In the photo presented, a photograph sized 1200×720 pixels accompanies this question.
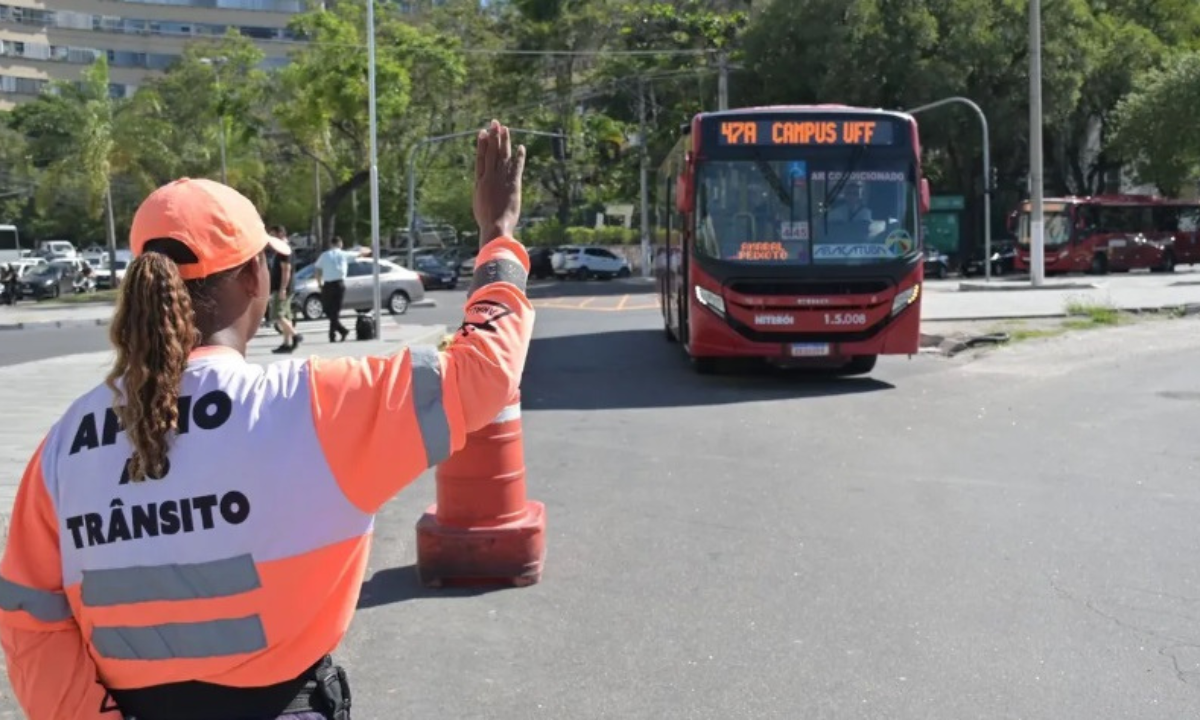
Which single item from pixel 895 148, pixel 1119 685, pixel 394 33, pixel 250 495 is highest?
pixel 394 33

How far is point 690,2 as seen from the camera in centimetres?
6138

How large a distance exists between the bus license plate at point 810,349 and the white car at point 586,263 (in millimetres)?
42576

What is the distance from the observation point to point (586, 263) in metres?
58.1

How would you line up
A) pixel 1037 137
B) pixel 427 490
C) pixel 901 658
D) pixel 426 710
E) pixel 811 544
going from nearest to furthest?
pixel 426 710 → pixel 901 658 → pixel 811 544 → pixel 427 490 → pixel 1037 137

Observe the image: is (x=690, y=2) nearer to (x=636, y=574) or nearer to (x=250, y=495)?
(x=636, y=574)

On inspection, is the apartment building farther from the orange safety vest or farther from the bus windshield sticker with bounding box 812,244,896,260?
the orange safety vest

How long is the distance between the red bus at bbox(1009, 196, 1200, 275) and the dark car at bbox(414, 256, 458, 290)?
2137cm

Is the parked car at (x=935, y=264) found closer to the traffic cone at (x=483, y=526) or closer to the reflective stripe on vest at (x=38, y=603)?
the traffic cone at (x=483, y=526)

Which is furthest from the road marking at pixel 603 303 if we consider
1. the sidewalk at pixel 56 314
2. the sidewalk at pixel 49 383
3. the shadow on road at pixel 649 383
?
the shadow on road at pixel 649 383

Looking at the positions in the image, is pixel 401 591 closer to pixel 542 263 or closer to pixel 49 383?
pixel 49 383

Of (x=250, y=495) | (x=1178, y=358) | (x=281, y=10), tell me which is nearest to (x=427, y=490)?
(x=250, y=495)

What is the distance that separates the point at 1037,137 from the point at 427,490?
2784cm

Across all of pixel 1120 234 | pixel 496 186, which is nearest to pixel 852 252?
pixel 496 186

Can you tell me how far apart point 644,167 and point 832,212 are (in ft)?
142
